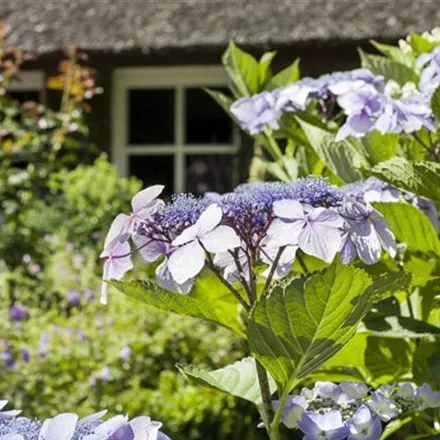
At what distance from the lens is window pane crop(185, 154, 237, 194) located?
8.75 meters

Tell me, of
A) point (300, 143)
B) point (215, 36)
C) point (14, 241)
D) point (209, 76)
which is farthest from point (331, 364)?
point (209, 76)

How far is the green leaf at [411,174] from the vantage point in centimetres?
131

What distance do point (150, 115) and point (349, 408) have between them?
25.7 feet

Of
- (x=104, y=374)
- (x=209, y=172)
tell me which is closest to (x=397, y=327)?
(x=104, y=374)

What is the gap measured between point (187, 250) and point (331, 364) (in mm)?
481

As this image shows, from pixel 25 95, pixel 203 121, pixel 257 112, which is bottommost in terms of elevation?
pixel 257 112

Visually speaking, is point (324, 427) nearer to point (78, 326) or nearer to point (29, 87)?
point (78, 326)

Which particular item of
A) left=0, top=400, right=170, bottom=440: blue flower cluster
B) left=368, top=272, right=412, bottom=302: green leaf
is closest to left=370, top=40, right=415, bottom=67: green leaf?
left=368, top=272, right=412, bottom=302: green leaf

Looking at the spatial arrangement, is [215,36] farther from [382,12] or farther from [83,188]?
[83,188]

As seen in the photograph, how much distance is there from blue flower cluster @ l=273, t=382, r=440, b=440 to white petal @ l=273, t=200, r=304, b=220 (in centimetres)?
23

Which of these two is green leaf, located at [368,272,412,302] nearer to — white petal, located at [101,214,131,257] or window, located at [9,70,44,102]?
white petal, located at [101,214,131,257]

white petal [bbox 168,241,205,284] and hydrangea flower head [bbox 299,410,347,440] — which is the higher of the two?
white petal [bbox 168,241,205,284]

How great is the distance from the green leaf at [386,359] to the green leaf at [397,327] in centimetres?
6

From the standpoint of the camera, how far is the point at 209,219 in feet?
3.53
